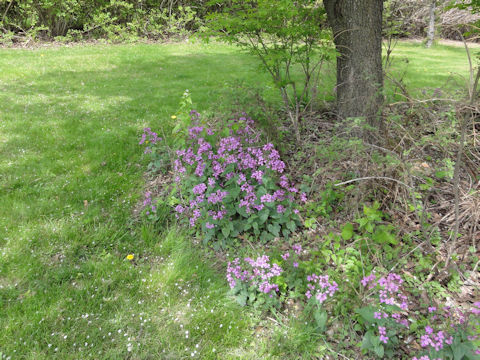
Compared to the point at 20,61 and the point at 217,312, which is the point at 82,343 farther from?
the point at 20,61

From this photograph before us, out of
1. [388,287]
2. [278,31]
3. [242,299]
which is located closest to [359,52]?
[278,31]

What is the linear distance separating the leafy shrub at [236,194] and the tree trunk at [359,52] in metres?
1.50

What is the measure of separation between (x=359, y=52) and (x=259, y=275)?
2905mm

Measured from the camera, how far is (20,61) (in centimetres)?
866

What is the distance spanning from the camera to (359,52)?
3.68m

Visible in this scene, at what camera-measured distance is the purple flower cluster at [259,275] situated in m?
2.19

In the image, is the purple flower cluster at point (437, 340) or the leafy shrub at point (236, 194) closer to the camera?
the purple flower cluster at point (437, 340)

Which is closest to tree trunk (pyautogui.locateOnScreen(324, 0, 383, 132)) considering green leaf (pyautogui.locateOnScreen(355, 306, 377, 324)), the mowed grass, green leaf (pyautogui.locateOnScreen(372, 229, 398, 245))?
the mowed grass

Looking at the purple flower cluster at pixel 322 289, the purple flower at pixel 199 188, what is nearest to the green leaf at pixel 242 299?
the purple flower cluster at pixel 322 289

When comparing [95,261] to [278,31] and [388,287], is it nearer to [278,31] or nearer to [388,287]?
[388,287]

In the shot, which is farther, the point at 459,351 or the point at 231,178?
the point at 231,178

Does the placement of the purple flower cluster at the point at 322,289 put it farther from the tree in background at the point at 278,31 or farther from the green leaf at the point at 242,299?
the tree in background at the point at 278,31

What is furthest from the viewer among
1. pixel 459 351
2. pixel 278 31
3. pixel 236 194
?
pixel 278 31

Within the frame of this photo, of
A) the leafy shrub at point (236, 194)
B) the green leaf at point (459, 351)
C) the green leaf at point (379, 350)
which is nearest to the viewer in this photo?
the green leaf at point (459, 351)
